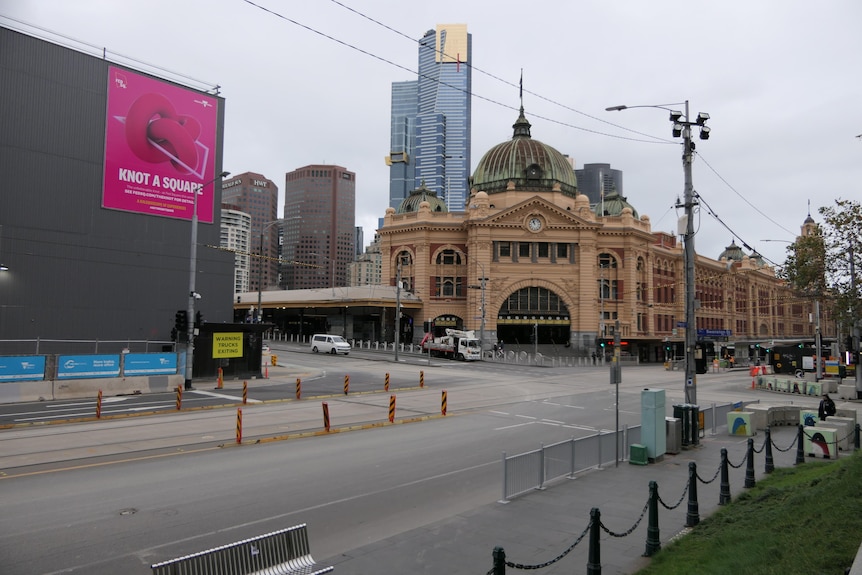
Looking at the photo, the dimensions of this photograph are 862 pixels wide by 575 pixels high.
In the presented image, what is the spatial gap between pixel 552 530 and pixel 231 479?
6.92 m

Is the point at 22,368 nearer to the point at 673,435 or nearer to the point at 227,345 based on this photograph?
the point at 227,345

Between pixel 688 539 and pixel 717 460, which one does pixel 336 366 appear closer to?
pixel 717 460

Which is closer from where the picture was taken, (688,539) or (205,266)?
(688,539)

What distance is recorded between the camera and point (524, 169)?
7806cm

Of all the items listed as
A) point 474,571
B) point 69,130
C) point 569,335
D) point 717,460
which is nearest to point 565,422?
point 717,460

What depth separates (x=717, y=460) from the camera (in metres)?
15.5

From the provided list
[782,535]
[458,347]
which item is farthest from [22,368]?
[458,347]

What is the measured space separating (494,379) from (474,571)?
32.8m

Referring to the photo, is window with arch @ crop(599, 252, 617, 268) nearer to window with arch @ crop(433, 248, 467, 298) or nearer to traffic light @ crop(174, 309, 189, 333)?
window with arch @ crop(433, 248, 467, 298)

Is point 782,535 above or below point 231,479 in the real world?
above

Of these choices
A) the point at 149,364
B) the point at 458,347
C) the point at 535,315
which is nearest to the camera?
the point at 149,364

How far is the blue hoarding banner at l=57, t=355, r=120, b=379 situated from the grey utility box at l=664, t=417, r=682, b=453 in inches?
916

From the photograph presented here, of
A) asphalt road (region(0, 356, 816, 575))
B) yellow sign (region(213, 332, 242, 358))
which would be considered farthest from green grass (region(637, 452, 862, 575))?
yellow sign (region(213, 332, 242, 358))

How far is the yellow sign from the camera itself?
34469 mm
